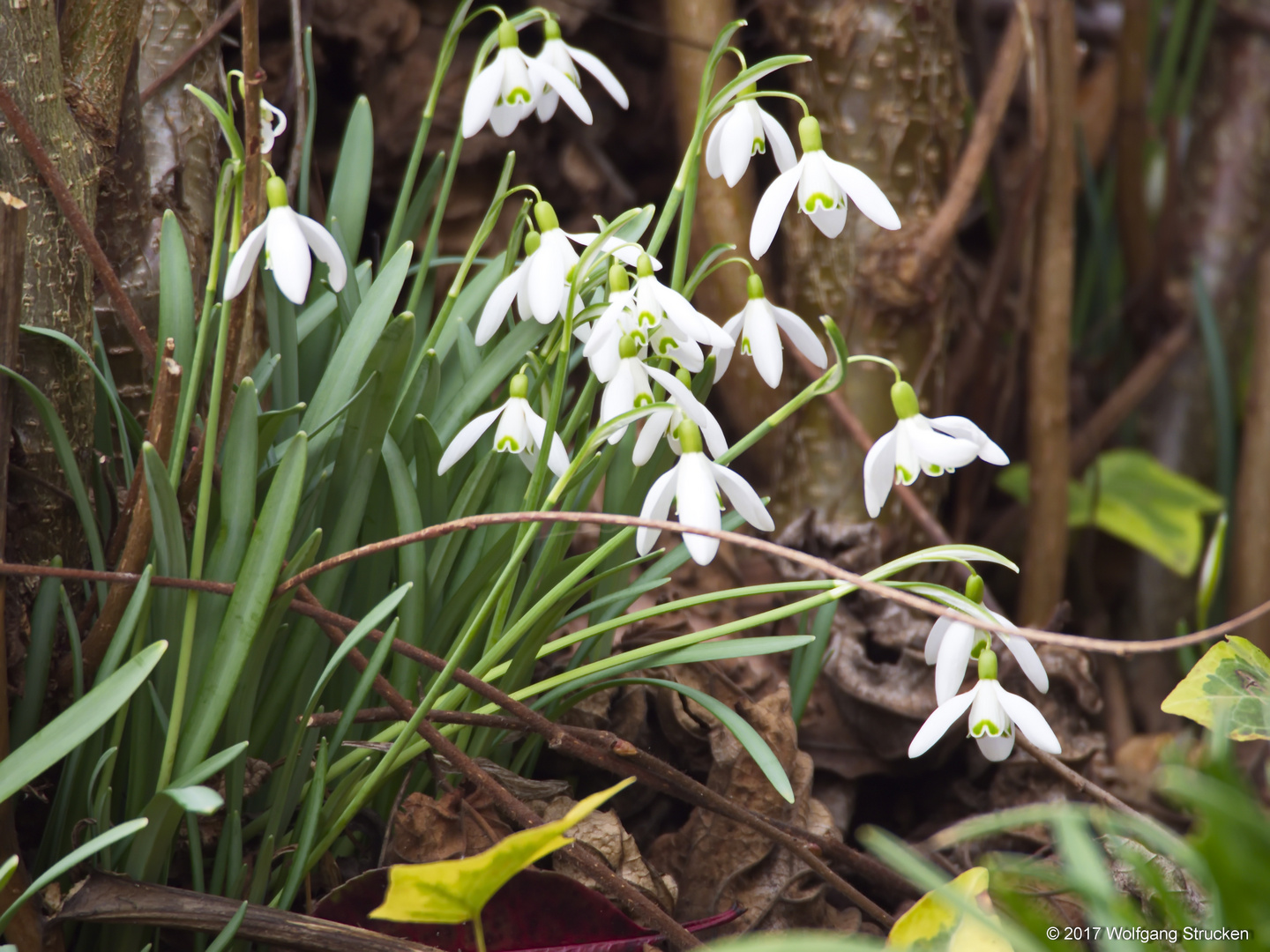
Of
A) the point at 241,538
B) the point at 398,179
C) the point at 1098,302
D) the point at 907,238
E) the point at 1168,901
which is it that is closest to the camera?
the point at 1168,901

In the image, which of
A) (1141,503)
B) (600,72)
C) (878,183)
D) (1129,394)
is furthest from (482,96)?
(1129,394)

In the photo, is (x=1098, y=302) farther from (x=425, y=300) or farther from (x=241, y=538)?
(x=241, y=538)

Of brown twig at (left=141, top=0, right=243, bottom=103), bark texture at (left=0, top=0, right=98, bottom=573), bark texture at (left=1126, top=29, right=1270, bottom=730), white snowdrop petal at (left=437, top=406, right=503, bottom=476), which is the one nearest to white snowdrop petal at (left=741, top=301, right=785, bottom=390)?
white snowdrop petal at (left=437, top=406, right=503, bottom=476)

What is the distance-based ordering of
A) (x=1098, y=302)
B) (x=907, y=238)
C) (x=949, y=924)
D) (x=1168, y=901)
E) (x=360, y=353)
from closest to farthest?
(x=1168, y=901)
(x=949, y=924)
(x=360, y=353)
(x=907, y=238)
(x=1098, y=302)

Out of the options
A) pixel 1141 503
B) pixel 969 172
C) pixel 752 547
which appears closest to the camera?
pixel 752 547

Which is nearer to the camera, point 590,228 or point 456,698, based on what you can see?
point 456,698

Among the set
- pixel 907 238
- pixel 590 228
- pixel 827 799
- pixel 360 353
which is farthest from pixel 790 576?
pixel 590 228

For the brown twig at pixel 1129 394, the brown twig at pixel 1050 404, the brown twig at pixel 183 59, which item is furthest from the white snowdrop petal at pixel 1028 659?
the brown twig at pixel 1129 394

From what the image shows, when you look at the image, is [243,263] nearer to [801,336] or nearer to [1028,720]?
[801,336]
